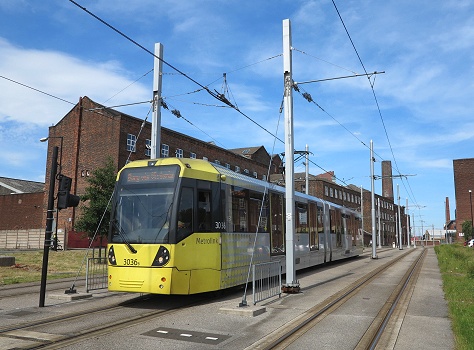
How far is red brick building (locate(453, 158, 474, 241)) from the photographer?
261ft

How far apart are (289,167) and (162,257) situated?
4846mm

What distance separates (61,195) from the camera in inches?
414

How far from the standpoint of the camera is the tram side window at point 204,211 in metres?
10.1

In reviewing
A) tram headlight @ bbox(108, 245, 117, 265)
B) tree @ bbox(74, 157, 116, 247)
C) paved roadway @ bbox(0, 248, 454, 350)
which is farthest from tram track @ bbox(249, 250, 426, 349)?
tree @ bbox(74, 157, 116, 247)

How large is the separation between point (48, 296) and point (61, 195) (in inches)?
110

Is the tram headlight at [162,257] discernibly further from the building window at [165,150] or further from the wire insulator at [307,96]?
the building window at [165,150]

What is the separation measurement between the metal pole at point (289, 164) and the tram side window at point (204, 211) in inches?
110

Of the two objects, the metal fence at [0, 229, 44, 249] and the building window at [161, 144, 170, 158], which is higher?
the building window at [161, 144, 170, 158]

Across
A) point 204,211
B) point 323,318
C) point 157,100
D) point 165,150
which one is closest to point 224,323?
point 323,318

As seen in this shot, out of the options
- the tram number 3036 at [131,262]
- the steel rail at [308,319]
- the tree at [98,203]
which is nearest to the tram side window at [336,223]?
the steel rail at [308,319]

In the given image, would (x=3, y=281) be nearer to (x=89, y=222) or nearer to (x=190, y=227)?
(x=89, y=222)

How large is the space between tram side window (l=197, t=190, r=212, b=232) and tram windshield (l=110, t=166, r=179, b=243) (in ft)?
2.58

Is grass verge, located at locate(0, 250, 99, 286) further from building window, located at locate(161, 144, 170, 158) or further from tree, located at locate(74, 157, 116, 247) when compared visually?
building window, located at locate(161, 144, 170, 158)

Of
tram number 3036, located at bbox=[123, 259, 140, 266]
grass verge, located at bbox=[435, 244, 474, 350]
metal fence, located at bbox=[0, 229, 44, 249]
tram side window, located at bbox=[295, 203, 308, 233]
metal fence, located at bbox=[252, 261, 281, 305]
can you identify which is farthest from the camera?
metal fence, located at bbox=[0, 229, 44, 249]
